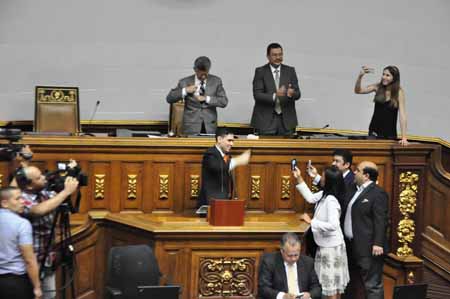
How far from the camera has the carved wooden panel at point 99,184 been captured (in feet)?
36.2

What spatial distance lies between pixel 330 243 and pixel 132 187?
2098 mm

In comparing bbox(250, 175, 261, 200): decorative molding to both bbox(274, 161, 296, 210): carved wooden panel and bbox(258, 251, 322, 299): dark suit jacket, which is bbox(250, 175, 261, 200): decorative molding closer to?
bbox(274, 161, 296, 210): carved wooden panel

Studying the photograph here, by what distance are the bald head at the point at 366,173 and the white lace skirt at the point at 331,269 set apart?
2.24ft

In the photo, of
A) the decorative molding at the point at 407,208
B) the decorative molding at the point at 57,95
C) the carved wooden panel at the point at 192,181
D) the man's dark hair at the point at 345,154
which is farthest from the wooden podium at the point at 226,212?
the decorative molding at the point at 57,95

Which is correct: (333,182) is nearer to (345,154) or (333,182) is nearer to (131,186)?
(345,154)

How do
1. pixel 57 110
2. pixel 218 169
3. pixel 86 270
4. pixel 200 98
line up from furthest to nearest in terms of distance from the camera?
pixel 57 110
pixel 200 98
pixel 86 270
pixel 218 169

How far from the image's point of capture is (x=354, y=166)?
37.2 feet

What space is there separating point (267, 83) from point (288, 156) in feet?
3.64

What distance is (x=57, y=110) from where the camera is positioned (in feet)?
41.0

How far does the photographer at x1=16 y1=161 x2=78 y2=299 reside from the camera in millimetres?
9070

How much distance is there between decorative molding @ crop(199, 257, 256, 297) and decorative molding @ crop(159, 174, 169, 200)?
116 centimetres

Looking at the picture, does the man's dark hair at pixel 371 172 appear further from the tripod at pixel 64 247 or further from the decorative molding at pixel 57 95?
the decorative molding at pixel 57 95

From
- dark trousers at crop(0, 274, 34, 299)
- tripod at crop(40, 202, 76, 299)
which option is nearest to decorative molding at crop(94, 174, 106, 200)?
tripod at crop(40, 202, 76, 299)

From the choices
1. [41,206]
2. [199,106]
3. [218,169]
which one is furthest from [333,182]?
[41,206]
